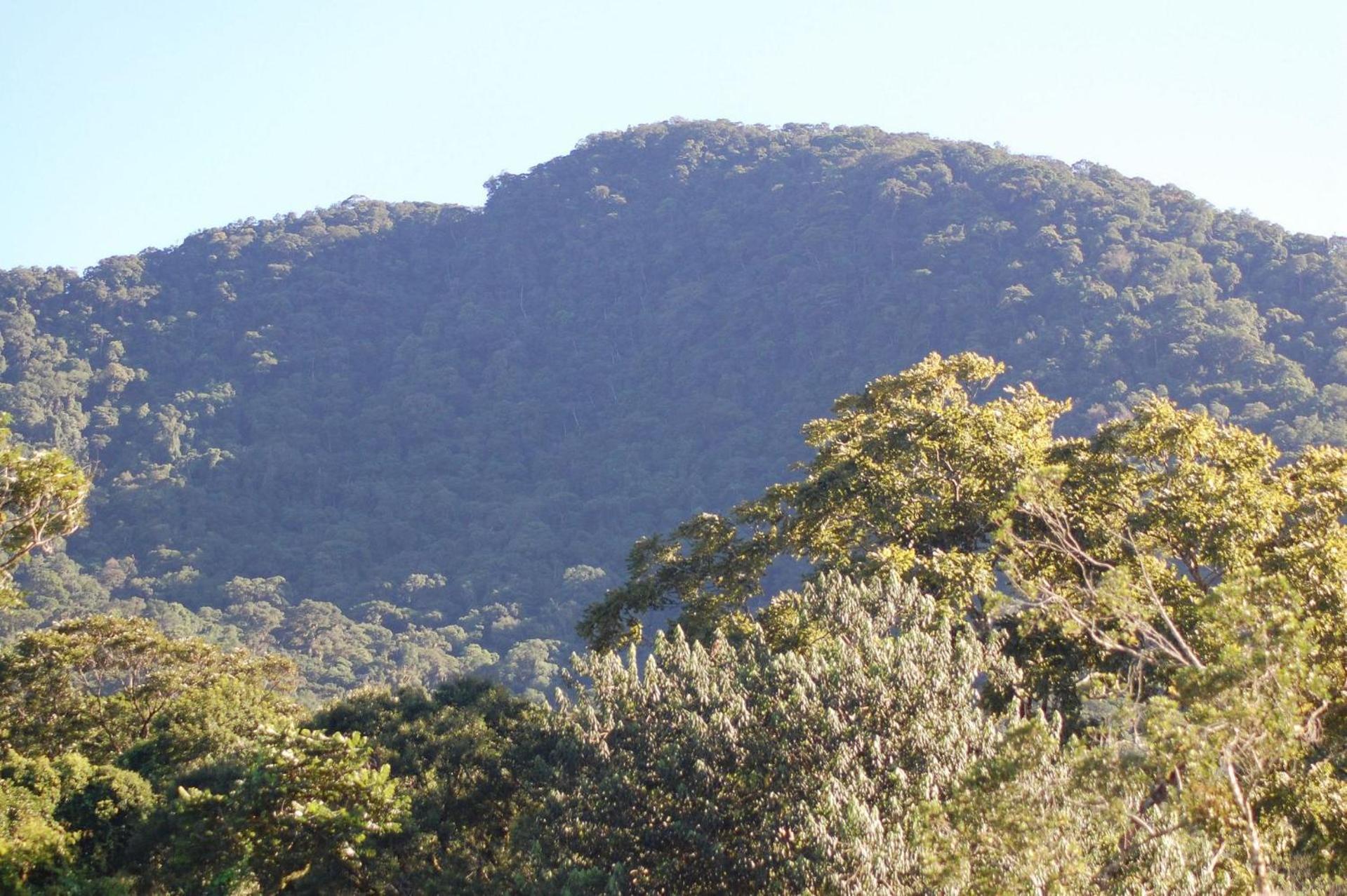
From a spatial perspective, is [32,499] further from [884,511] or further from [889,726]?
[884,511]

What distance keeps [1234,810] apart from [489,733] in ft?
42.4

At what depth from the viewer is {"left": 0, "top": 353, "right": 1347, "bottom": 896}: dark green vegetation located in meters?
10.1

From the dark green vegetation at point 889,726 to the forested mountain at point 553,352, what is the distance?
2116 inches

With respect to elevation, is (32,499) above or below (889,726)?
above

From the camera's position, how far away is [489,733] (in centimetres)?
2073

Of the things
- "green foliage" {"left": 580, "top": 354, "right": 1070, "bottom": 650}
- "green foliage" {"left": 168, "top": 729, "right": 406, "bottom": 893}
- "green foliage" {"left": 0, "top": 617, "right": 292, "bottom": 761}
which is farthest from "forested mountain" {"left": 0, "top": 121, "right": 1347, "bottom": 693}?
"green foliage" {"left": 168, "top": 729, "right": 406, "bottom": 893}

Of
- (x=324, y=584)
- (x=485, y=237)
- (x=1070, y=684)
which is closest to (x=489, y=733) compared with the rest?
(x=1070, y=684)

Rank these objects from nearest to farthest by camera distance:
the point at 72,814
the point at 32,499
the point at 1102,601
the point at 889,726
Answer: the point at 1102,601
the point at 889,726
the point at 32,499
the point at 72,814

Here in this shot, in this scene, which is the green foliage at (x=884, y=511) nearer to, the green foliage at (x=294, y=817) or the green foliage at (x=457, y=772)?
the green foliage at (x=457, y=772)

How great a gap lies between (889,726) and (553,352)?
141m

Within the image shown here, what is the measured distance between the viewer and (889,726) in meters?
12.3

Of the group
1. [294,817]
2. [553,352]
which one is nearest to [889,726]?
[294,817]

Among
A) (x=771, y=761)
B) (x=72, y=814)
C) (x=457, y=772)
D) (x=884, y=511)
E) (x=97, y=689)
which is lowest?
(x=771, y=761)

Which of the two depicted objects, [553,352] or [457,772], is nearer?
[457,772]
